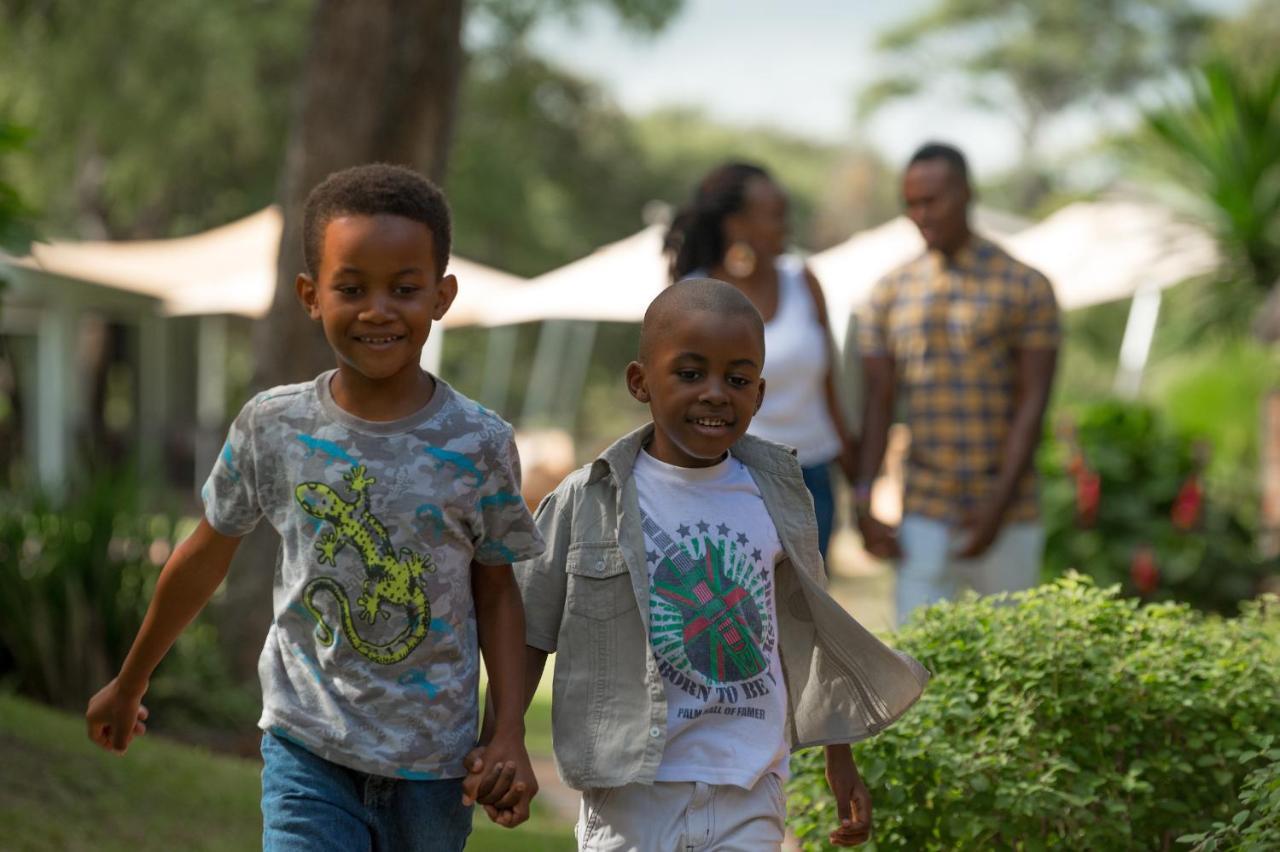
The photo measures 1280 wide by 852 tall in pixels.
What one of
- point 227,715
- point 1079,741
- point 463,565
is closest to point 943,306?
point 1079,741

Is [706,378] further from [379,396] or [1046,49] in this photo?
[1046,49]

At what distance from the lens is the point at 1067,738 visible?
12.8 feet

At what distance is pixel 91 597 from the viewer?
7.66 metres

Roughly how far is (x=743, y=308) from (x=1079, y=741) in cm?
135

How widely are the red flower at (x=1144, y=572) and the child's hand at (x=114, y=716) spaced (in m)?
7.00

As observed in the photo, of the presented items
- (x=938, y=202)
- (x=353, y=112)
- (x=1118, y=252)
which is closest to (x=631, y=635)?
(x=938, y=202)

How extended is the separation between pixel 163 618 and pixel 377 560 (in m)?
0.48

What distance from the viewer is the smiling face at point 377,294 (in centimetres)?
312

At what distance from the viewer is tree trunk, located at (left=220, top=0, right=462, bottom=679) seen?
793cm

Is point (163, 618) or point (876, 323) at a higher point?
point (876, 323)

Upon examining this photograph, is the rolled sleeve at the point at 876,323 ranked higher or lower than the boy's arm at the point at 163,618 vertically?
higher

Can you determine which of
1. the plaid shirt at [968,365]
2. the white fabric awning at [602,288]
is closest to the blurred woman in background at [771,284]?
the plaid shirt at [968,365]

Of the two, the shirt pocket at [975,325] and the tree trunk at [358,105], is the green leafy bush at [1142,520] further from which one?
the shirt pocket at [975,325]

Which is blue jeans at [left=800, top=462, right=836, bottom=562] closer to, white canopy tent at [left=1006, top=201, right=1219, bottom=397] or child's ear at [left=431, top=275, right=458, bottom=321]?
child's ear at [left=431, top=275, right=458, bottom=321]
